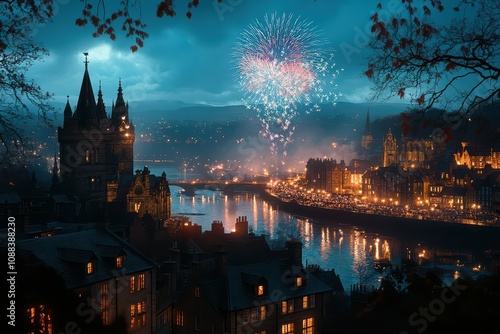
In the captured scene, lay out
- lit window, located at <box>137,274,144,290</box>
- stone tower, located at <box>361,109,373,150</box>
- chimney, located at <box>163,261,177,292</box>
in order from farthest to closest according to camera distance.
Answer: stone tower, located at <box>361,109,373,150</box>
chimney, located at <box>163,261,177,292</box>
lit window, located at <box>137,274,144,290</box>

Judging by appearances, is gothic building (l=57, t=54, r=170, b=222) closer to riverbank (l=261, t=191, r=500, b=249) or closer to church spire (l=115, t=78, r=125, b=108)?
church spire (l=115, t=78, r=125, b=108)

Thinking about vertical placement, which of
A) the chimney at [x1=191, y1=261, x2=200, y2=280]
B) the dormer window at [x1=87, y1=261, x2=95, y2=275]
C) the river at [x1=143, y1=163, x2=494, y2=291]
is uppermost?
the dormer window at [x1=87, y1=261, x2=95, y2=275]

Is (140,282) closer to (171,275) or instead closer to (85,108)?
(171,275)

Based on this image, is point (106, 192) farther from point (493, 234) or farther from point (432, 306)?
point (432, 306)

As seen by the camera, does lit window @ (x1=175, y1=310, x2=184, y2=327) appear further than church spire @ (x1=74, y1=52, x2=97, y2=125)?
No

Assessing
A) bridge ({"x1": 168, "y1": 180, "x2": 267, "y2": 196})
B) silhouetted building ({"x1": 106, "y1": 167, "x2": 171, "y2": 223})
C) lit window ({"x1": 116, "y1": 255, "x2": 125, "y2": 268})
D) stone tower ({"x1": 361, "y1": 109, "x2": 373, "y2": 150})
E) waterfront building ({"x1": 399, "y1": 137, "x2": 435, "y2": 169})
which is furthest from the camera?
stone tower ({"x1": 361, "y1": 109, "x2": 373, "y2": 150})

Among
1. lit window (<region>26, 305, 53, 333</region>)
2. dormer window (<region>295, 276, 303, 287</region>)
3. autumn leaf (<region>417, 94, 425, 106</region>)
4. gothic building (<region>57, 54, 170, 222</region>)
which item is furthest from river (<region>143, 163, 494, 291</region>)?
autumn leaf (<region>417, 94, 425, 106</region>)

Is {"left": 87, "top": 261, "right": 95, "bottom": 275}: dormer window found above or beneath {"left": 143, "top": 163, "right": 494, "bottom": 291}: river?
above

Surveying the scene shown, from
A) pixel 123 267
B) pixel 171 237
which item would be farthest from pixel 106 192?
pixel 123 267
